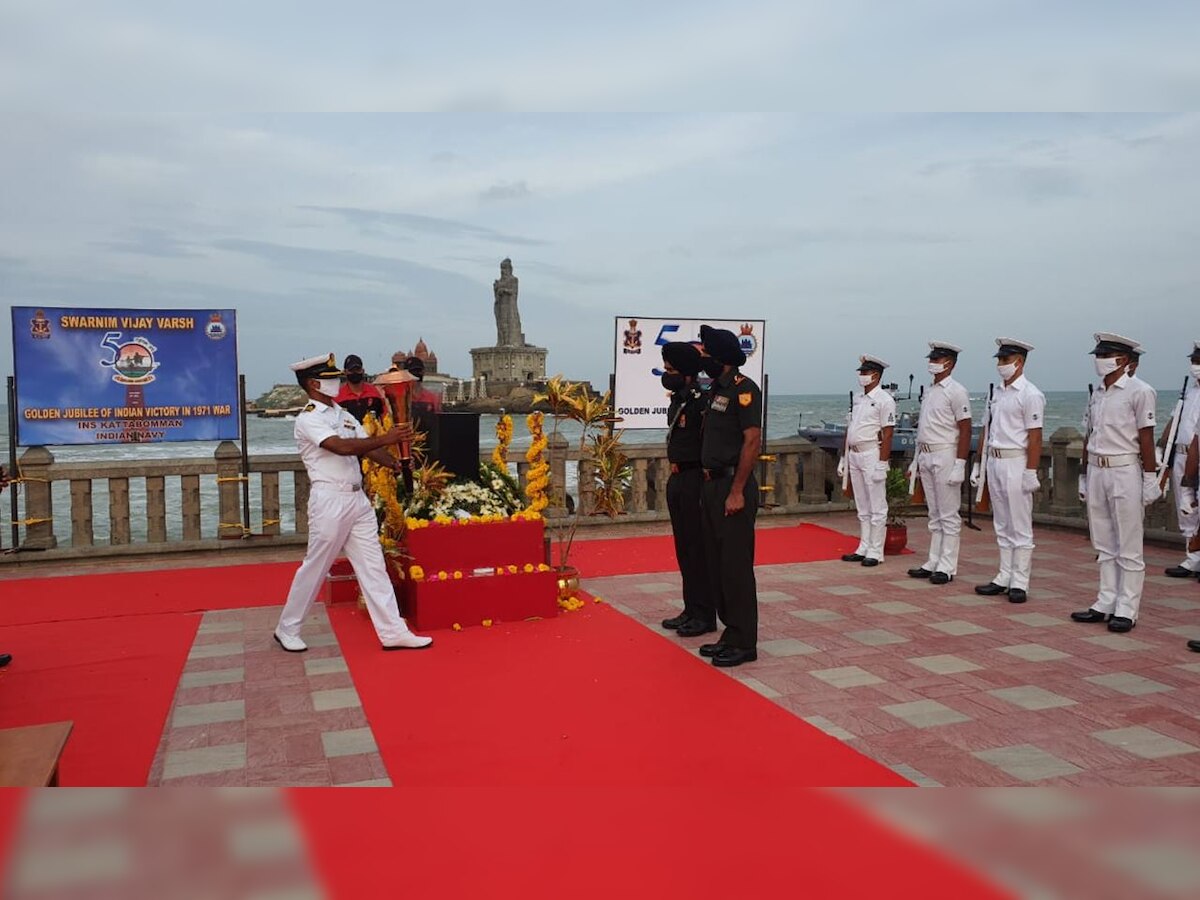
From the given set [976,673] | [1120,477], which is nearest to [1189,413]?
[1120,477]

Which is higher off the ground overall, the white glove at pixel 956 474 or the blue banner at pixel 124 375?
the blue banner at pixel 124 375

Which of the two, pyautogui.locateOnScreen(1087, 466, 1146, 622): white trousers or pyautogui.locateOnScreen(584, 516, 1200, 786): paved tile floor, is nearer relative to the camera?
pyautogui.locateOnScreen(584, 516, 1200, 786): paved tile floor

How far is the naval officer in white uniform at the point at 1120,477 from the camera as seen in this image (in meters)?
6.01

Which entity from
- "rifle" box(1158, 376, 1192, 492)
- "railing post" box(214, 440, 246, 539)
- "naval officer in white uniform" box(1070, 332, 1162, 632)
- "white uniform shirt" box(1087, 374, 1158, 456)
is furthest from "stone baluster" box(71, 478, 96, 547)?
"rifle" box(1158, 376, 1192, 492)

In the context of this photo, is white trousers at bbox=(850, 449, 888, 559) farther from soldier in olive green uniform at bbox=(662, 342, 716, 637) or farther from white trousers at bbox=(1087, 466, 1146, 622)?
soldier in olive green uniform at bbox=(662, 342, 716, 637)

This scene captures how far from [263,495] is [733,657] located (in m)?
5.90

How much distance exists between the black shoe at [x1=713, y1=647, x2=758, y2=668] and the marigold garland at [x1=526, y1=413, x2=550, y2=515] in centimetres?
194

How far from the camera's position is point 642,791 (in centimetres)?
116

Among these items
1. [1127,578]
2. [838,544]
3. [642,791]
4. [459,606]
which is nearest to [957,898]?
[642,791]

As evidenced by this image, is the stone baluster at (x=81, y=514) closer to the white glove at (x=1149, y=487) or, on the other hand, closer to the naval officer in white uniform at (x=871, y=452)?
the naval officer in white uniform at (x=871, y=452)

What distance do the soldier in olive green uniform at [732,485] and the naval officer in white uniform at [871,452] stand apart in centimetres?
346

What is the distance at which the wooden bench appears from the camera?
7.39 ft

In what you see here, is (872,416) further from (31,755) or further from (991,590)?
(31,755)

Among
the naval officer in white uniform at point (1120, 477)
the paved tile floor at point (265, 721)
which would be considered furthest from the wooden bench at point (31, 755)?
the naval officer in white uniform at point (1120, 477)
